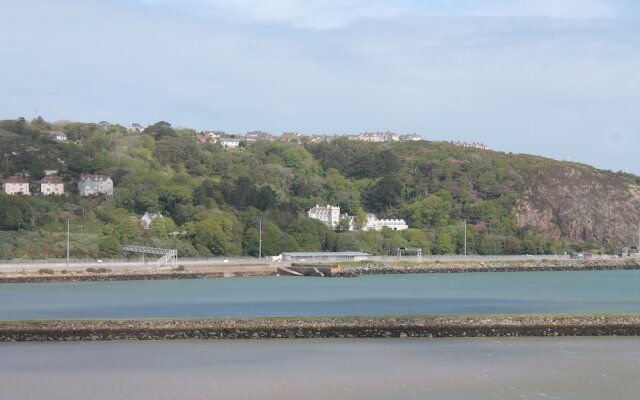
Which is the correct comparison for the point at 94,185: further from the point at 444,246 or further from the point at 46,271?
the point at 46,271

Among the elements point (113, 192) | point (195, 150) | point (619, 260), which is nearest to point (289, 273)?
point (113, 192)

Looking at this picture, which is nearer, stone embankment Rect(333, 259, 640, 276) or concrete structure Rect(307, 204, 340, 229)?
stone embankment Rect(333, 259, 640, 276)

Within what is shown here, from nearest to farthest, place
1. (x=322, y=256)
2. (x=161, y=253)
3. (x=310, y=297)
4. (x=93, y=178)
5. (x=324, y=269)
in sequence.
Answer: (x=310, y=297) < (x=324, y=269) < (x=161, y=253) < (x=322, y=256) < (x=93, y=178)

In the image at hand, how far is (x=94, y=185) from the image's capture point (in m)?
107

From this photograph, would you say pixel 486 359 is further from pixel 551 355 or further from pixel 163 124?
pixel 163 124

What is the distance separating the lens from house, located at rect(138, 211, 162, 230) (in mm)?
94812

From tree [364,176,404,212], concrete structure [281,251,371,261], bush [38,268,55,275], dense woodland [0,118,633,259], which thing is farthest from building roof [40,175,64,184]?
tree [364,176,404,212]

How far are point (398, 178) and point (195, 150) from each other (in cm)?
2575

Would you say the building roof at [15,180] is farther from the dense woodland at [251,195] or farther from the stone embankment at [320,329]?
the stone embankment at [320,329]

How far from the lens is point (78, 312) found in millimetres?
41250

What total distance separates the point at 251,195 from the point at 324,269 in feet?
89.3

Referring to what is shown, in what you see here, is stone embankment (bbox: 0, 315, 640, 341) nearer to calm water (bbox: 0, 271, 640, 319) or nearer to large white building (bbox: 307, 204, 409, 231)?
calm water (bbox: 0, 271, 640, 319)

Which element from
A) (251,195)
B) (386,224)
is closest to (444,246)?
(386,224)

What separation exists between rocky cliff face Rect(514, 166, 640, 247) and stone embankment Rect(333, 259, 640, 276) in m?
22.3
